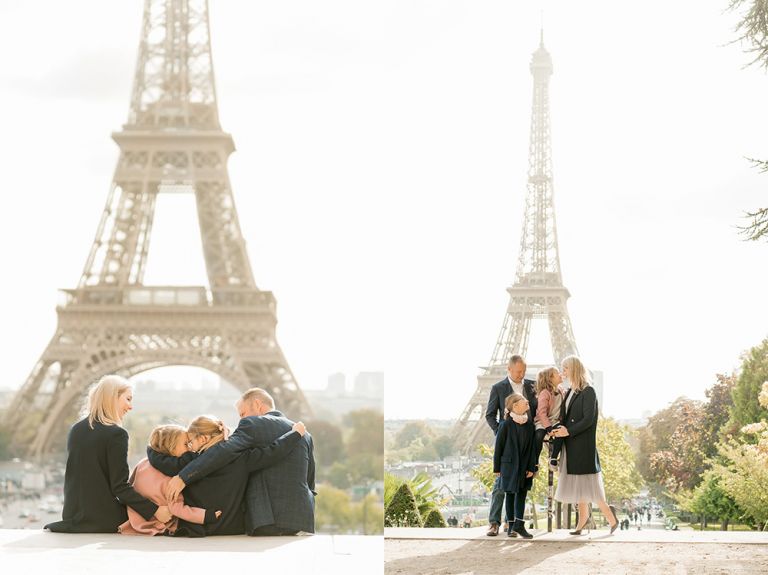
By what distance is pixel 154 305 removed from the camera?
62.3 feet

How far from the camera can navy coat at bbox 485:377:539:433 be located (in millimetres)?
4953

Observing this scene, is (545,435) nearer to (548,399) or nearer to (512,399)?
(548,399)

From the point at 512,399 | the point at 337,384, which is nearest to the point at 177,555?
the point at 512,399

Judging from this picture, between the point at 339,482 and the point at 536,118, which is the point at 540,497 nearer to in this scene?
the point at 536,118

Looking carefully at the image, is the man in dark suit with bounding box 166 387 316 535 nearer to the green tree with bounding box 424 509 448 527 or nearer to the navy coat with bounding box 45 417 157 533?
the navy coat with bounding box 45 417 157 533

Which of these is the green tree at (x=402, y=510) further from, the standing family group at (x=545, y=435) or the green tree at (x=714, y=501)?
the green tree at (x=714, y=501)

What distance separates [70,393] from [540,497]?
9.50 meters

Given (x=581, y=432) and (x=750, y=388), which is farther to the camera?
(x=750, y=388)

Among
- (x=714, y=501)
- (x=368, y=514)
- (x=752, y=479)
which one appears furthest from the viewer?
(x=368, y=514)

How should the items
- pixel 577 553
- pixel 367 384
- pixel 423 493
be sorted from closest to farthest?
pixel 577 553
pixel 423 493
pixel 367 384

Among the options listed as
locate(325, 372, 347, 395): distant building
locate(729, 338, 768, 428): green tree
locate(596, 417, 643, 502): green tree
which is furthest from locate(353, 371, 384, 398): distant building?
locate(729, 338, 768, 428): green tree

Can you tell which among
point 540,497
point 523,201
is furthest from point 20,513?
point 540,497

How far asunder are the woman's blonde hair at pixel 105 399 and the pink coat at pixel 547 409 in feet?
6.62

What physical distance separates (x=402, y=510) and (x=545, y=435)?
176cm
